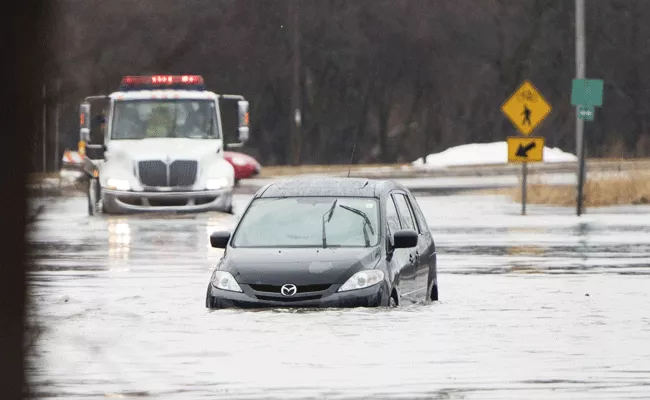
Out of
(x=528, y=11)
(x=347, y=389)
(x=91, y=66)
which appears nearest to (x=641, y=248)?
(x=347, y=389)

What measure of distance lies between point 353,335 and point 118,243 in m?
14.5

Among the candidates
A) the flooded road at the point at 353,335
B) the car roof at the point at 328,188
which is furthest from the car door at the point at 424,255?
the car roof at the point at 328,188

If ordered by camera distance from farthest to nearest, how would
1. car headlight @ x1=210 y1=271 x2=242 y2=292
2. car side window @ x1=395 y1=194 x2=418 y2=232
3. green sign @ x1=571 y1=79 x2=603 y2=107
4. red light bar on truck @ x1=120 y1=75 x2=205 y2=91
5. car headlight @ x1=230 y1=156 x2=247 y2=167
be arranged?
car headlight @ x1=230 y1=156 x2=247 y2=167, green sign @ x1=571 y1=79 x2=603 y2=107, red light bar on truck @ x1=120 y1=75 x2=205 y2=91, car side window @ x1=395 y1=194 x2=418 y2=232, car headlight @ x1=210 y1=271 x2=242 y2=292

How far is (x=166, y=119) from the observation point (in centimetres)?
3406

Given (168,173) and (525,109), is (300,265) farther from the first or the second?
(525,109)

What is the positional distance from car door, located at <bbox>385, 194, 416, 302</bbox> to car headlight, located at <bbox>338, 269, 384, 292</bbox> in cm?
26

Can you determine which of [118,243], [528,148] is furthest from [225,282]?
[528,148]

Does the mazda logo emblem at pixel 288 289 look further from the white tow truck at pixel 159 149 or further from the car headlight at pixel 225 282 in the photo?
the white tow truck at pixel 159 149

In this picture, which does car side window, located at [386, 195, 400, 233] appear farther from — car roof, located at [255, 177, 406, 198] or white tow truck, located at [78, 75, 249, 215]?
white tow truck, located at [78, 75, 249, 215]

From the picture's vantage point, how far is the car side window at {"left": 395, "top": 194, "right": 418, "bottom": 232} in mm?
15898

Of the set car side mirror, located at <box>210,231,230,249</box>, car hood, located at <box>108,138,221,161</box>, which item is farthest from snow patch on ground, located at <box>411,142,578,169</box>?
car side mirror, located at <box>210,231,230,249</box>

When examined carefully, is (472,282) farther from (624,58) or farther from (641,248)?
(624,58)

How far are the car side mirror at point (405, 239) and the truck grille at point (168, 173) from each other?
18542mm

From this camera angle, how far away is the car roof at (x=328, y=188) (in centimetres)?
1554
